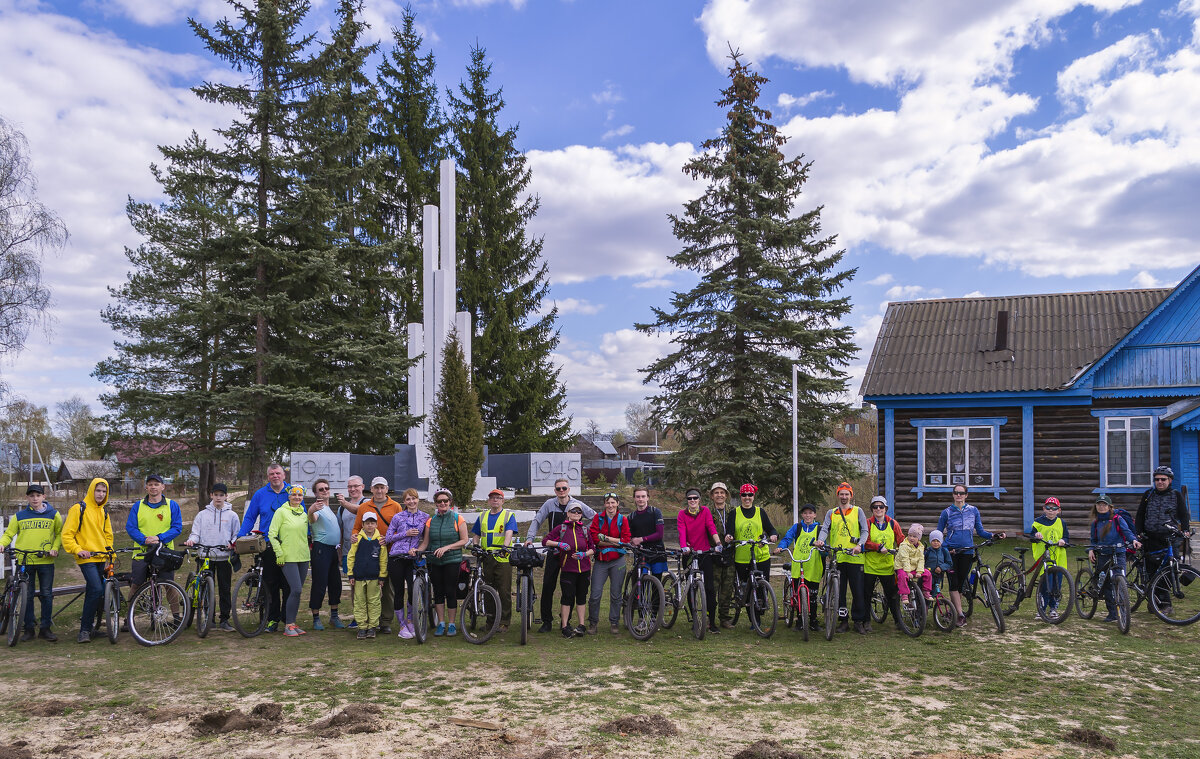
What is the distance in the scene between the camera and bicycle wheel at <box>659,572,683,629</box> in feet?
31.3

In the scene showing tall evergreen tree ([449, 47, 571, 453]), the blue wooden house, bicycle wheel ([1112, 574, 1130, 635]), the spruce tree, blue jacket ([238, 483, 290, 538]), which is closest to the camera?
bicycle wheel ([1112, 574, 1130, 635])

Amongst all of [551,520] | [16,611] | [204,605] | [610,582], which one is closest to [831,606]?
[610,582]

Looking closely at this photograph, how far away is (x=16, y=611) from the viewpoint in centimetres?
888

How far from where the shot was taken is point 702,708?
6320mm

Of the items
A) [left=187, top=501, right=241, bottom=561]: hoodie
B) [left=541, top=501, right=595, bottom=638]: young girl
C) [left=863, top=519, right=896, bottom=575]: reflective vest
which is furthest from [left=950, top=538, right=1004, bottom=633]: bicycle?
[left=187, top=501, right=241, bottom=561]: hoodie

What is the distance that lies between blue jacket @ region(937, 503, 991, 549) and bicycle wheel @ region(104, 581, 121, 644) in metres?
9.04

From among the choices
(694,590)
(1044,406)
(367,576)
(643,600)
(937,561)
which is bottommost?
(643,600)

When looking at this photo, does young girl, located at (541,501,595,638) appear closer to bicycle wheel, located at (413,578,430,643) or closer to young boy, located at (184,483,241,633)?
bicycle wheel, located at (413,578,430,643)

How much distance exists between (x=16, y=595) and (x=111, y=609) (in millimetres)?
1074

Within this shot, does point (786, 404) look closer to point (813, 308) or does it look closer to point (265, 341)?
point (813, 308)

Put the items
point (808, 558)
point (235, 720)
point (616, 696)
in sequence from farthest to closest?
point (808, 558), point (616, 696), point (235, 720)

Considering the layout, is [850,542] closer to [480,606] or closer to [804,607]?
[804,607]

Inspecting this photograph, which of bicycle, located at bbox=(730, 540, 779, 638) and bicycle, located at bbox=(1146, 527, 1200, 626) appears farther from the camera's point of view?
bicycle, located at bbox=(1146, 527, 1200, 626)

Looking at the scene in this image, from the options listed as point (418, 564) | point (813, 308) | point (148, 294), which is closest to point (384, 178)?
point (148, 294)
